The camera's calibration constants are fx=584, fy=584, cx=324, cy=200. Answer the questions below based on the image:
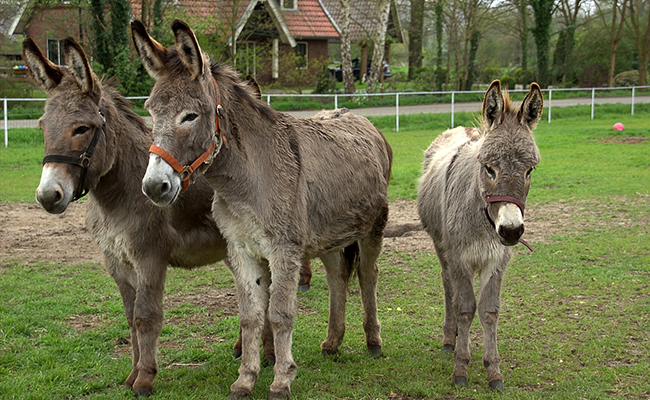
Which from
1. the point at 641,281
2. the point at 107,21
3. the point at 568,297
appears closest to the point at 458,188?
the point at 568,297

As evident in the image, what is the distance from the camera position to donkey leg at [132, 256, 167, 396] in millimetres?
4043

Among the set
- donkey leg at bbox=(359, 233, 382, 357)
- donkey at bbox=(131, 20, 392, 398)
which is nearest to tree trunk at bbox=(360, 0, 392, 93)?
donkey leg at bbox=(359, 233, 382, 357)

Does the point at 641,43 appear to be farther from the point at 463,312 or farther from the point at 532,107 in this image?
the point at 463,312

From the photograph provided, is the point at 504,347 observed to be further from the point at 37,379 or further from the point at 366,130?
the point at 37,379

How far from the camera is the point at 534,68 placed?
3719 centimetres

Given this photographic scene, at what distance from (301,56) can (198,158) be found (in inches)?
1062

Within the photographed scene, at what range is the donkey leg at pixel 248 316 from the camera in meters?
3.94

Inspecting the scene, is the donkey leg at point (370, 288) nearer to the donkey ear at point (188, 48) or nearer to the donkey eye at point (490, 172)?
the donkey eye at point (490, 172)

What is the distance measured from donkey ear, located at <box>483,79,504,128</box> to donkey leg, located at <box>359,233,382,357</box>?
152cm

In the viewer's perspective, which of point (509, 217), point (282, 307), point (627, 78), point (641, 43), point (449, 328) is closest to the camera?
point (509, 217)

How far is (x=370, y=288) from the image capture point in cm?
504

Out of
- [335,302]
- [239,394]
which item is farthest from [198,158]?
[335,302]

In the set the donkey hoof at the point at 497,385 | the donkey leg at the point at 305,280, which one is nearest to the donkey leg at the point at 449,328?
the donkey hoof at the point at 497,385

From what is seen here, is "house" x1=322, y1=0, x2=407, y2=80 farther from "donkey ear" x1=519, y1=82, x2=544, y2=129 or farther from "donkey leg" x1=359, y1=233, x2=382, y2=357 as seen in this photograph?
"donkey ear" x1=519, y1=82, x2=544, y2=129
